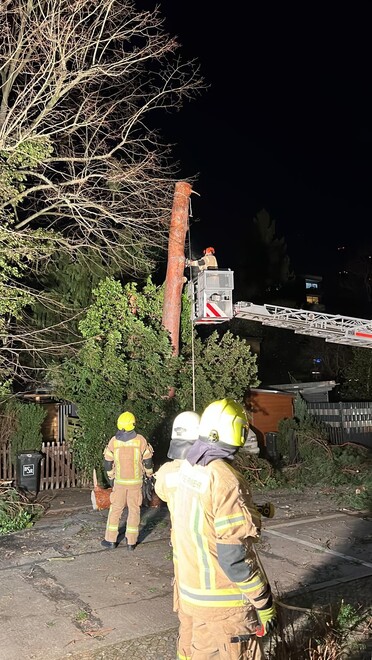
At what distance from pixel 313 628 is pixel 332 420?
45.4 ft

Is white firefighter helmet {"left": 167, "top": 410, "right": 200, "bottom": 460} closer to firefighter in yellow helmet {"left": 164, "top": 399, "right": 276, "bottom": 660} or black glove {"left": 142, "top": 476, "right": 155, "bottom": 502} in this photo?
firefighter in yellow helmet {"left": 164, "top": 399, "right": 276, "bottom": 660}

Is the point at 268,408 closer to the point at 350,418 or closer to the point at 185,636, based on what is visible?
the point at 350,418

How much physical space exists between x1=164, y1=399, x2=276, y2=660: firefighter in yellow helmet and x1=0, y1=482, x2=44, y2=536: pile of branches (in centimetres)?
611

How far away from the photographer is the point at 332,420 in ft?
58.6

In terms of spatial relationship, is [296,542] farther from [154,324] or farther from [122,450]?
[154,324]

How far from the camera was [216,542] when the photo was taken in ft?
9.30

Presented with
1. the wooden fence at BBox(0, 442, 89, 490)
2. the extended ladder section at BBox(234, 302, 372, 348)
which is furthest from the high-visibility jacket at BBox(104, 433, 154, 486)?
the extended ladder section at BBox(234, 302, 372, 348)

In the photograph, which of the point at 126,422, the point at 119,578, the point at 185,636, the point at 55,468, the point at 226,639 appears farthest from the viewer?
the point at 55,468

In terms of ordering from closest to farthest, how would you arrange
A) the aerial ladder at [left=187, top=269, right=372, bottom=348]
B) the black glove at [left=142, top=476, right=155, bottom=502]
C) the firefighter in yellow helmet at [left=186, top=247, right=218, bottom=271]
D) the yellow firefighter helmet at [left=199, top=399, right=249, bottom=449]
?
the yellow firefighter helmet at [left=199, top=399, right=249, bottom=449], the black glove at [left=142, top=476, right=155, bottom=502], the aerial ladder at [left=187, top=269, right=372, bottom=348], the firefighter in yellow helmet at [left=186, top=247, right=218, bottom=271]

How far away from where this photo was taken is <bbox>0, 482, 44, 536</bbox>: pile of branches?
852cm

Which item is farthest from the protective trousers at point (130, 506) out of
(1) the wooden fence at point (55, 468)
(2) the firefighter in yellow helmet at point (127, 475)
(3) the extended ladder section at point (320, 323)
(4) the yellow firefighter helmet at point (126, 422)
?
(3) the extended ladder section at point (320, 323)

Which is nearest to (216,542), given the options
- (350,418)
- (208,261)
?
(208,261)

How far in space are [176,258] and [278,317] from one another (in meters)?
2.39

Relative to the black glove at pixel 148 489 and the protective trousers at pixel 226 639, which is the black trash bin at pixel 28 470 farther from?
the protective trousers at pixel 226 639
